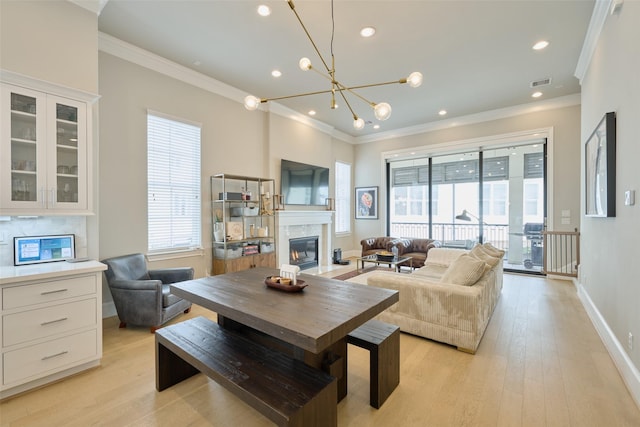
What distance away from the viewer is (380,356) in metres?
1.96

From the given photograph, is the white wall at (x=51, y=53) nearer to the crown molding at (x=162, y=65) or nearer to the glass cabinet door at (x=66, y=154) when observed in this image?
the glass cabinet door at (x=66, y=154)

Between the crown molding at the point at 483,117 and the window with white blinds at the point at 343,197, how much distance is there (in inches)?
40.6

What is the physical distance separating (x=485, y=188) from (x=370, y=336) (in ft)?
18.8

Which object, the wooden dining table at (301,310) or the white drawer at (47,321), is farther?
the white drawer at (47,321)

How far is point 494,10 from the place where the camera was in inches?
118

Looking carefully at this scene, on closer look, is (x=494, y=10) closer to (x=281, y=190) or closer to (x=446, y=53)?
(x=446, y=53)

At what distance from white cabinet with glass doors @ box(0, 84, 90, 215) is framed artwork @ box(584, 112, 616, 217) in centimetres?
489

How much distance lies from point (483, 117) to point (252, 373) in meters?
6.71

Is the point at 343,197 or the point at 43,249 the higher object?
the point at 343,197

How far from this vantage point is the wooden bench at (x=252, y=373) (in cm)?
142

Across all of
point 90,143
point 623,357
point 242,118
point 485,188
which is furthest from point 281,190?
point 623,357

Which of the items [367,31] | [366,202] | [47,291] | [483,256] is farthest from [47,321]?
[366,202]

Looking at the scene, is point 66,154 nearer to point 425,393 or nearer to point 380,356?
point 380,356

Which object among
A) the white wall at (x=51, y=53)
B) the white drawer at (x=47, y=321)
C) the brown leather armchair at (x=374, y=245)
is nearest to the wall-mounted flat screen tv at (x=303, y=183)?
the brown leather armchair at (x=374, y=245)
